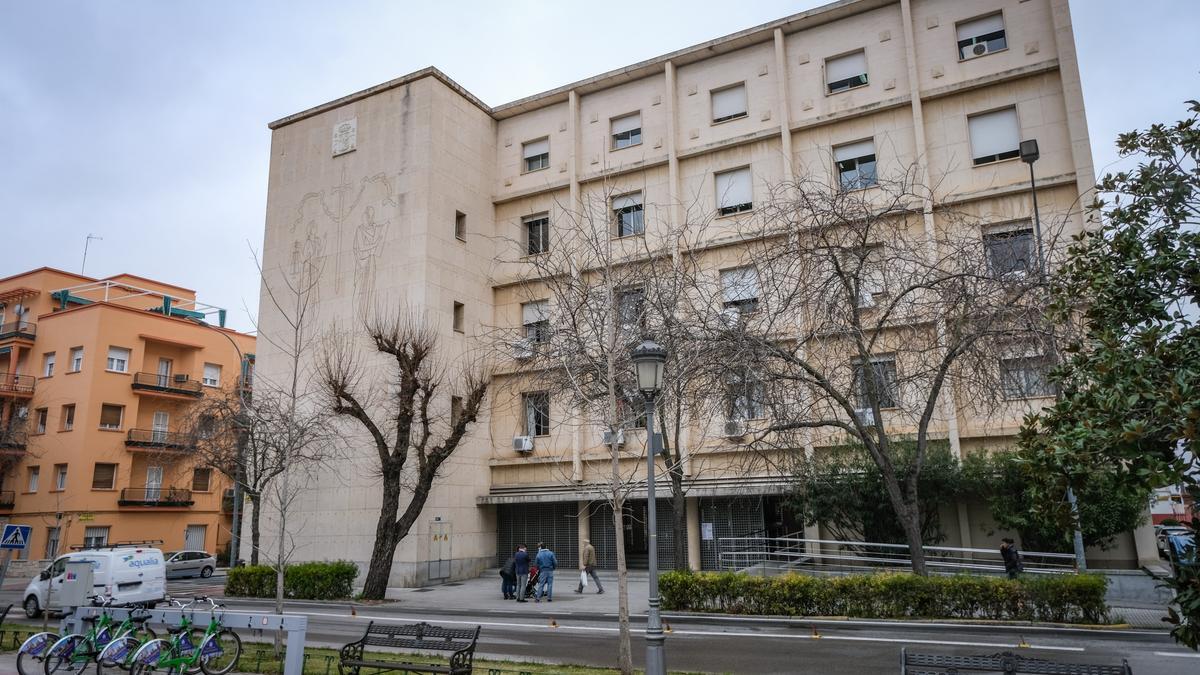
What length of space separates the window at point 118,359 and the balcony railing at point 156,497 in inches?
256

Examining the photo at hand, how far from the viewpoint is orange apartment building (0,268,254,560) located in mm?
39531

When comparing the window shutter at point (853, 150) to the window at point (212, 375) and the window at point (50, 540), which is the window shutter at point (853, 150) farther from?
the window at point (50, 540)

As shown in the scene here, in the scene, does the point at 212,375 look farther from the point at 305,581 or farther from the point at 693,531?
the point at 693,531

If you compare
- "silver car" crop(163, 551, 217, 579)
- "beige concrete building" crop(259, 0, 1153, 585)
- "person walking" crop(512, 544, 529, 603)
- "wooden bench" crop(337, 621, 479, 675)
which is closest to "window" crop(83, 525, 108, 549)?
"silver car" crop(163, 551, 217, 579)

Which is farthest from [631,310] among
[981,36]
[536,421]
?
[981,36]

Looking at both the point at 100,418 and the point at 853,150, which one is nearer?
the point at 853,150

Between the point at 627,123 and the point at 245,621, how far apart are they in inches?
981

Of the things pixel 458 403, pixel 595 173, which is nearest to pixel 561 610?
pixel 458 403

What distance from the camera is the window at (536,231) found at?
103 feet

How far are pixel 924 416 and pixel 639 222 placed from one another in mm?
16816

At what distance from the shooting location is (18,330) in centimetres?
4400

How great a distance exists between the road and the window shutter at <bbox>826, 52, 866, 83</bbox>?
19.5m

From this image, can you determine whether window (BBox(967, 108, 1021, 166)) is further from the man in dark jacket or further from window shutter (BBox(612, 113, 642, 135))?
the man in dark jacket

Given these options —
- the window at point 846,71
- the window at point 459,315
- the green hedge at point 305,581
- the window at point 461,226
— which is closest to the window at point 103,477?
the green hedge at point 305,581
